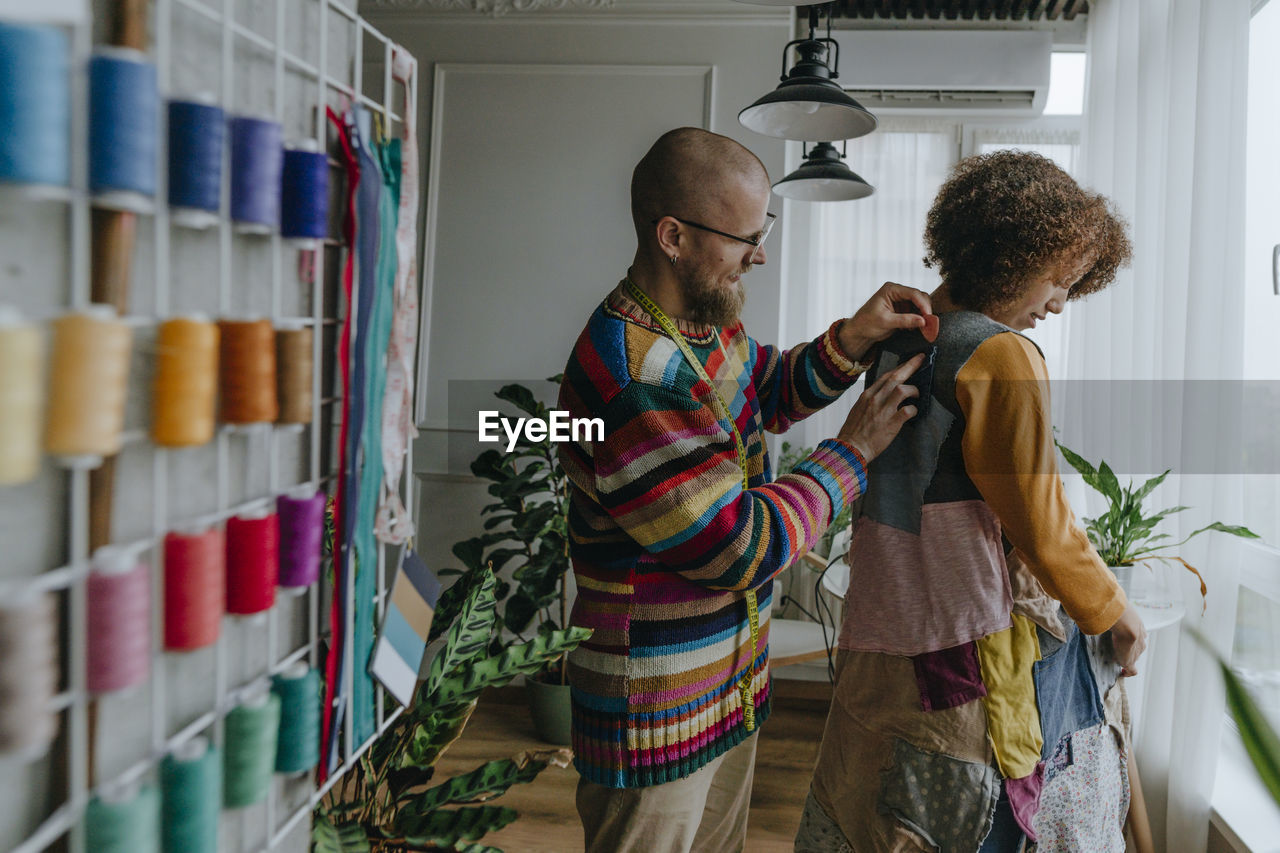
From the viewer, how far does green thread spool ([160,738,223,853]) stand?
560 mm

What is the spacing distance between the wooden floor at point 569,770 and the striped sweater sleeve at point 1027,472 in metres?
1.61

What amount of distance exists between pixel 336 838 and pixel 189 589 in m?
0.47

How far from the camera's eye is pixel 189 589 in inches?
21.8

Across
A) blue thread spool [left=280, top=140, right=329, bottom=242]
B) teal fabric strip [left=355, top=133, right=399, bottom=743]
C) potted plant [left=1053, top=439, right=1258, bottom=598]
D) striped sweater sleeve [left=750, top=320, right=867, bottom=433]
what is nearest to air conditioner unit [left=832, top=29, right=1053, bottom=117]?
potted plant [left=1053, top=439, right=1258, bottom=598]

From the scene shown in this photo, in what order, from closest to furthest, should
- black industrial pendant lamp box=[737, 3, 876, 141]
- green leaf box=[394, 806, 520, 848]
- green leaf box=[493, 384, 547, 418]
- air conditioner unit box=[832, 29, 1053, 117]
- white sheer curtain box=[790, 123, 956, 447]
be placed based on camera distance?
1. green leaf box=[394, 806, 520, 848]
2. black industrial pendant lamp box=[737, 3, 876, 141]
3. green leaf box=[493, 384, 547, 418]
4. air conditioner unit box=[832, 29, 1053, 117]
5. white sheer curtain box=[790, 123, 956, 447]

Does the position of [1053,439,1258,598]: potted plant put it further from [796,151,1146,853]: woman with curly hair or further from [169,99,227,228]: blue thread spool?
[169,99,227,228]: blue thread spool

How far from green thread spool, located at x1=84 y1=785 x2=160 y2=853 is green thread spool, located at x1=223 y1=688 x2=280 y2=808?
0.10 metres

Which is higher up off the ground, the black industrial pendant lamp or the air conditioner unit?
the air conditioner unit

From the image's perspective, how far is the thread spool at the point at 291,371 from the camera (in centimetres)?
63

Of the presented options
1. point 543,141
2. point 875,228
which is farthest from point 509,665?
point 875,228

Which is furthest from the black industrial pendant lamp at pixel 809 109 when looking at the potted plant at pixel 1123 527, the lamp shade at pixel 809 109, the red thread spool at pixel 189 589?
the red thread spool at pixel 189 589

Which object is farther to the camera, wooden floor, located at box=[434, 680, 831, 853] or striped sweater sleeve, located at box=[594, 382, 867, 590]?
wooden floor, located at box=[434, 680, 831, 853]

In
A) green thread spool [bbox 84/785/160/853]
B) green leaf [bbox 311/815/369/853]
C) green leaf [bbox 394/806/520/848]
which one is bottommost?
green leaf [bbox 394/806/520/848]

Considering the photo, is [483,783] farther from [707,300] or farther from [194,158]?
[194,158]
